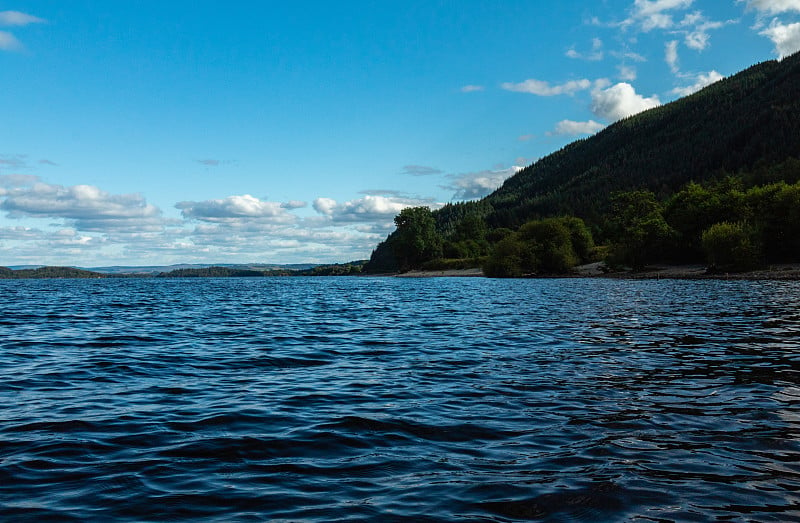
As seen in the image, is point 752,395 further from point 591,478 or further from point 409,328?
point 409,328

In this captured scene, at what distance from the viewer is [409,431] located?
9.62 metres

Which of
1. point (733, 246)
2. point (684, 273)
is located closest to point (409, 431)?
point (733, 246)

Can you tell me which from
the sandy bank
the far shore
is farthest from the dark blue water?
the sandy bank

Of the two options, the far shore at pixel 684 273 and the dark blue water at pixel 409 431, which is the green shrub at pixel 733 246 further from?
the dark blue water at pixel 409 431

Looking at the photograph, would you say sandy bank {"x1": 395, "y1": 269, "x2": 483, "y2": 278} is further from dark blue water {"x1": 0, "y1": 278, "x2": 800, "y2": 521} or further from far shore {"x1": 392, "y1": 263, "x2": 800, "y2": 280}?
dark blue water {"x1": 0, "y1": 278, "x2": 800, "y2": 521}

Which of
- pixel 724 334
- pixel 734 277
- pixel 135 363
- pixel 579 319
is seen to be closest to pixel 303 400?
pixel 135 363

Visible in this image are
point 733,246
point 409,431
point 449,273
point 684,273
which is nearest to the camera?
point 409,431

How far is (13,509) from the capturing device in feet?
20.9

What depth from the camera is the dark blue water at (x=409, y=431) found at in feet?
21.5

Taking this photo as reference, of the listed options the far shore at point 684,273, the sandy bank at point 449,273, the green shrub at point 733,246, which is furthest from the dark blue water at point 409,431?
the sandy bank at point 449,273

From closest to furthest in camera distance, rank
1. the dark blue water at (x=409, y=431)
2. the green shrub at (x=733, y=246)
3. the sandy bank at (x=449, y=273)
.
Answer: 1. the dark blue water at (x=409, y=431)
2. the green shrub at (x=733, y=246)
3. the sandy bank at (x=449, y=273)

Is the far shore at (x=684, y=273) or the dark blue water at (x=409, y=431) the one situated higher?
the far shore at (x=684, y=273)

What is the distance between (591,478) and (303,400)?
271 inches

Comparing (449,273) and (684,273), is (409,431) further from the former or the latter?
(449,273)
